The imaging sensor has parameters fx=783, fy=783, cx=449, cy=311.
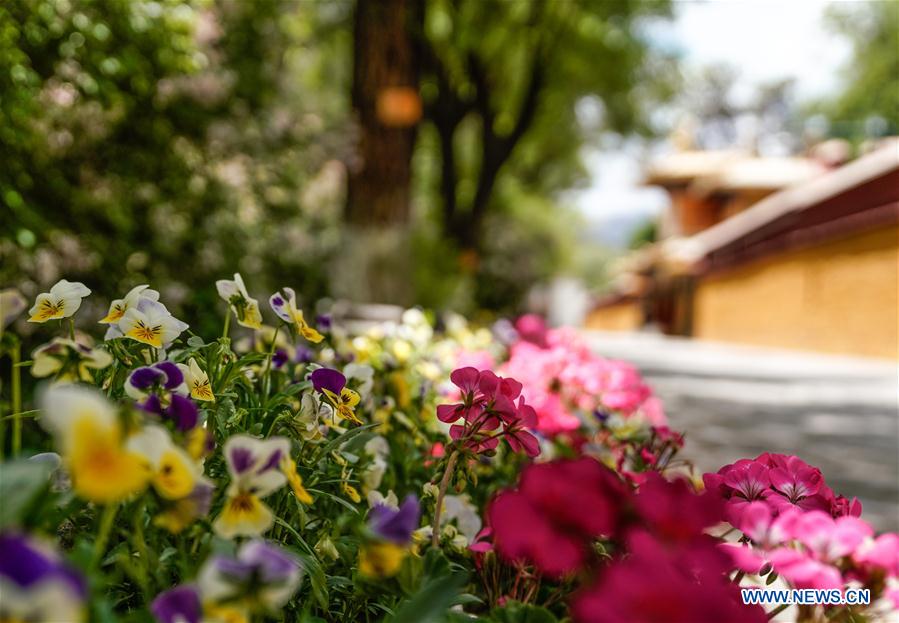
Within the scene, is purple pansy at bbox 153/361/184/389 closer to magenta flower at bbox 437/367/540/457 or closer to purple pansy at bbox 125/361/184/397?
purple pansy at bbox 125/361/184/397

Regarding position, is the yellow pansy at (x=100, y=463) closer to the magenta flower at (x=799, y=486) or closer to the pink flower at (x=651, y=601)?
the pink flower at (x=651, y=601)

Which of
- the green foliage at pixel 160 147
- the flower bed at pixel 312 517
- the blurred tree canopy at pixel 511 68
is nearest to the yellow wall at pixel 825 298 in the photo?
the blurred tree canopy at pixel 511 68

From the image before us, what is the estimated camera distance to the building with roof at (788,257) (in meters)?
10.7

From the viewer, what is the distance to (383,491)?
1735mm

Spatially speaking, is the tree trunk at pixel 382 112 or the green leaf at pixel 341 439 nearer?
the green leaf at pixel 341 439

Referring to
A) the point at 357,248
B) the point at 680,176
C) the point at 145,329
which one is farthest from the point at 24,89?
the point at 680,176

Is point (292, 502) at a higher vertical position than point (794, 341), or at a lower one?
higher


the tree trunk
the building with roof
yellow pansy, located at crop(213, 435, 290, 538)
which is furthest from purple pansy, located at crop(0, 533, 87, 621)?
the building with roof

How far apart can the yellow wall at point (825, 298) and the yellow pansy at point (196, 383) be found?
35.8ft

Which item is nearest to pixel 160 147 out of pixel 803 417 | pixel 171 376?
A: pixel 171 376

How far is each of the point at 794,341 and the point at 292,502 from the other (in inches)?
545

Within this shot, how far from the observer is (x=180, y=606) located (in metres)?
0.69

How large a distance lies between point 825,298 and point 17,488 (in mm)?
13133

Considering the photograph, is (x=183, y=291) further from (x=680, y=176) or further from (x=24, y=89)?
(x=680, y=176)
